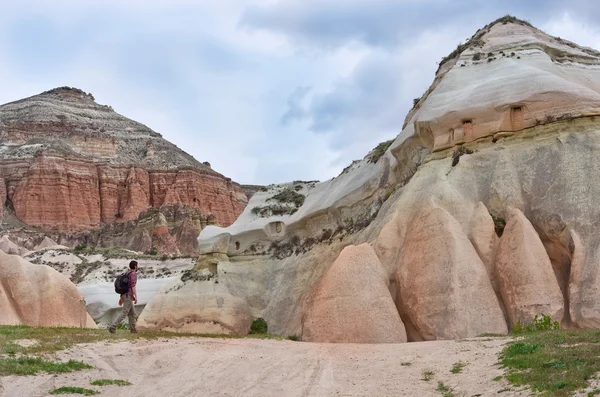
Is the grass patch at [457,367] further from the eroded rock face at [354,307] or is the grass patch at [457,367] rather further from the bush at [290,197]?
the bush at [290,197]

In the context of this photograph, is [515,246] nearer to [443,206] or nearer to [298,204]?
[443,206]

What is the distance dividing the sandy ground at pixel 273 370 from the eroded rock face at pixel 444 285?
3.15m

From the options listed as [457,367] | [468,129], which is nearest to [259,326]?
[468,129]

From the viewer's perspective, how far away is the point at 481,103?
26.4 m

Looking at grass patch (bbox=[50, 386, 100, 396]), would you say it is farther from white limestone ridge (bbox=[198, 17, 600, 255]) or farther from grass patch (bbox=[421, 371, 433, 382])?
white limestone ridge (bbox=[198, 17, 600, 255])

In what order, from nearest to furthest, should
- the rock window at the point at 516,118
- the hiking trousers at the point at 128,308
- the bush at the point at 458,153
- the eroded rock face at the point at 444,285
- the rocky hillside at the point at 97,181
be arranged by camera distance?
the hiking trousers at the point at 128,308, the eroded rock face at the point at 444,285, the rock window at the point at 516,118, the bush at the point at 458,153, the rocky hillside at the point at 97,181

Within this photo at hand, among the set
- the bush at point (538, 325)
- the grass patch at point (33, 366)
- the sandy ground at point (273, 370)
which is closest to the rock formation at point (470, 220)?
the bush at point (538, 325)

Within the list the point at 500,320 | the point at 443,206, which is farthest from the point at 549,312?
the point at 443,206

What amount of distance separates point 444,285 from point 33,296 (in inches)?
599

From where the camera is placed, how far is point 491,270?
22297mm

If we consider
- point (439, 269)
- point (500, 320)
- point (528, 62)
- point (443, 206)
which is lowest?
point (500, 320)

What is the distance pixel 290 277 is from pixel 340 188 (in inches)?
208

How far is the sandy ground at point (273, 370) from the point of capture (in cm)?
1283

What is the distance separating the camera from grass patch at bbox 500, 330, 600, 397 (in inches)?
433
